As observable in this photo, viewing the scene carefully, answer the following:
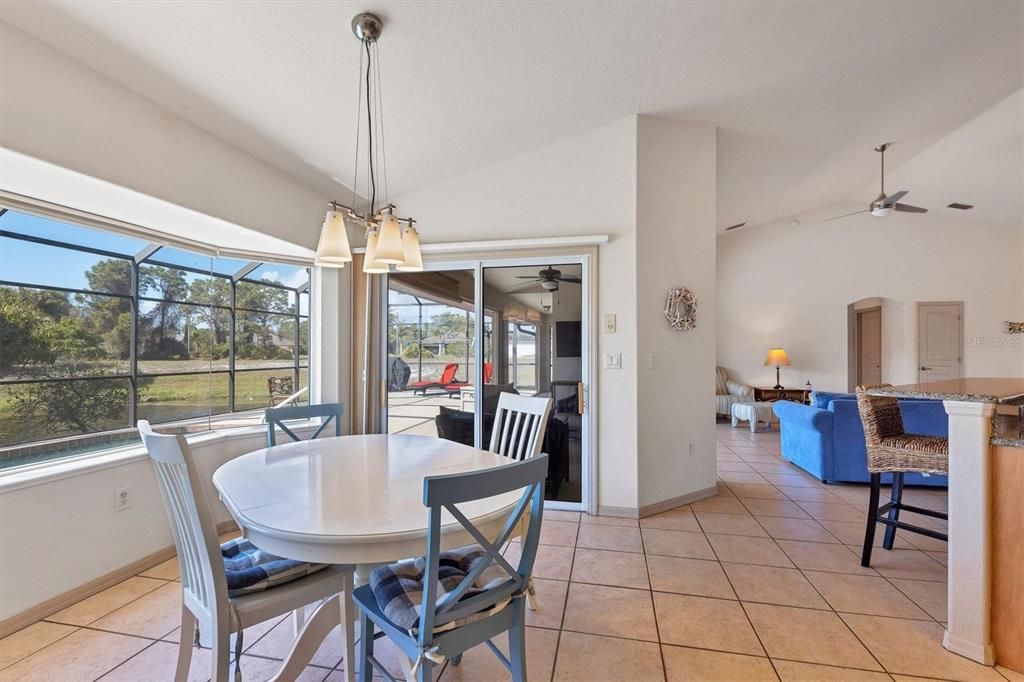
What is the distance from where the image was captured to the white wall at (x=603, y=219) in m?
3.20

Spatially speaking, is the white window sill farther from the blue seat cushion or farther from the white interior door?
the white interior door

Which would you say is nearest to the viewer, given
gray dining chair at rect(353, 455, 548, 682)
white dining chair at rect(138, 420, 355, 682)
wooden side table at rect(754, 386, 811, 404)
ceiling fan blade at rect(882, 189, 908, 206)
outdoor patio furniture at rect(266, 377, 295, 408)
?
gray dining chair at rect(353, 455, 548, 682)

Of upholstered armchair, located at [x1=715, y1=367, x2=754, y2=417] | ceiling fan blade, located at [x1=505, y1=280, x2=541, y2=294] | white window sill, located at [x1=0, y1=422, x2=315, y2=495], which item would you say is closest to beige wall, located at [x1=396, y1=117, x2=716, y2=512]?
ceiling fan blade, located at [x1=505, y1=280, x2=541, y2=294]

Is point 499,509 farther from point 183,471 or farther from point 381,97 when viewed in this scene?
point 381,97

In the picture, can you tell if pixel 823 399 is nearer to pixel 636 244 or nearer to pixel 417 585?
pixel 636 244

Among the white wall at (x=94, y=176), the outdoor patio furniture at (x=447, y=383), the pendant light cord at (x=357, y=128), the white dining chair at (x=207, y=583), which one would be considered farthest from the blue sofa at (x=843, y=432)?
the white wall at (x=94, y=176)

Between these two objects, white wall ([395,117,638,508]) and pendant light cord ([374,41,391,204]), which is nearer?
pendant light cord ([374,41,391,204])

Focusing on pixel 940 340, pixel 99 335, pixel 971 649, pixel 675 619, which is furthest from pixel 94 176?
pixel 940 340

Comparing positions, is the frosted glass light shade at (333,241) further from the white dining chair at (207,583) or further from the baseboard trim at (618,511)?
the baseboard trim at (618,511)

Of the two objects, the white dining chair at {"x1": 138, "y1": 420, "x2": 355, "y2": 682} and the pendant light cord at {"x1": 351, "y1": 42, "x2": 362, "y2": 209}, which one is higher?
the pendant light cord at {"x1": 351, "y1": 42, "x2": 362, "y2": 209}

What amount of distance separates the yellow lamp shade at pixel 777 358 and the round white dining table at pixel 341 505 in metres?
6.60

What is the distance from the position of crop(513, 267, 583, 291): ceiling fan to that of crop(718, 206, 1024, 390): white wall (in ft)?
17.4

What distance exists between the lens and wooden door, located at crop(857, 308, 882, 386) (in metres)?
7.29

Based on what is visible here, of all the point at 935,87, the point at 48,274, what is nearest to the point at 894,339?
the point at 935,87
